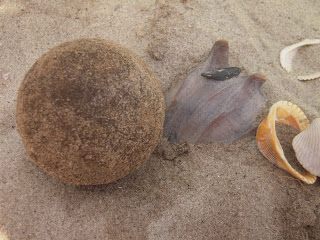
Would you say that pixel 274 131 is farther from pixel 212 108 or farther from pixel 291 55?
pixel 291 55

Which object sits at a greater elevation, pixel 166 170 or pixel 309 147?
pixel 309 147

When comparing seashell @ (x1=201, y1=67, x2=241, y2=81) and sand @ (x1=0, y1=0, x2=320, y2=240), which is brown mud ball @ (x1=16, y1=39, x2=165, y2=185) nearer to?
sand @ (x1=0, y1=0, x2=320, y2=240)

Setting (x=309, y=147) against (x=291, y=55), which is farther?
(x=291, y=55)

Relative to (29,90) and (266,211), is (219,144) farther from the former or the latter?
(29,90)

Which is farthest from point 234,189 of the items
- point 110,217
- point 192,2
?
point 192,2

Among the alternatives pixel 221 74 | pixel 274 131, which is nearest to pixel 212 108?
pixel 221 74
